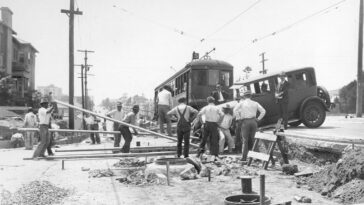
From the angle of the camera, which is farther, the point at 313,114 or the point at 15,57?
the point at 15,57

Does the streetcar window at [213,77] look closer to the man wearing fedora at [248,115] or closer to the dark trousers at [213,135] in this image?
the dark trousers at [213,135]

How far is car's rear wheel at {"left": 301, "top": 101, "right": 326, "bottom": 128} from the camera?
48.9 feet

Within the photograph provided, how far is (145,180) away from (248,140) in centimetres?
353

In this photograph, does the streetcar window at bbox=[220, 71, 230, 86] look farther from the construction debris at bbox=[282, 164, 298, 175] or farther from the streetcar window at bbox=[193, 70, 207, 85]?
the construction debris at bbox=[282, 164, 298, 175]

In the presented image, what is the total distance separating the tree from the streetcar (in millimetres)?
35162

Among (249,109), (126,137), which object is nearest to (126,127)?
(126,137)

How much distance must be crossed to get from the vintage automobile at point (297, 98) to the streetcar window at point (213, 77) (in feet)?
11.0

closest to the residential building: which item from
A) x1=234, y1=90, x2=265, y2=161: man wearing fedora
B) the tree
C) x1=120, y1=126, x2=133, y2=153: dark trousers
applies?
x1=120, y1=126, x2=133, y2=153: dark trousers

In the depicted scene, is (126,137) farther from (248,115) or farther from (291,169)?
(291,169)

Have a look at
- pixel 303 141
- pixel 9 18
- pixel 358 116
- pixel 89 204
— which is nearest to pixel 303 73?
pixel 303 141

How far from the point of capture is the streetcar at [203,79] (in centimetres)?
1792

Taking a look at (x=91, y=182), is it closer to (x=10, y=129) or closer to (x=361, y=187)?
(x=361, y=187)

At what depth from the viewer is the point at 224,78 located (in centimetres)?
1869

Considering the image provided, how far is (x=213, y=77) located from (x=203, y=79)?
21.1 inches
